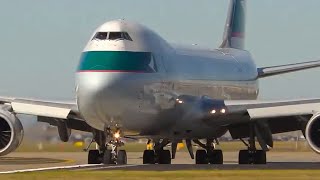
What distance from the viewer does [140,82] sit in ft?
106

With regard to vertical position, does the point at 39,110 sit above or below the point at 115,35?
below

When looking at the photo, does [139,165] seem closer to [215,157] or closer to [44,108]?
[44,108]

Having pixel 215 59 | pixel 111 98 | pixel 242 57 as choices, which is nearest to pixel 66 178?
pixel 111 98

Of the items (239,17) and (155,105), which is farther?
(239,17)

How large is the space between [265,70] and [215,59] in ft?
19.1

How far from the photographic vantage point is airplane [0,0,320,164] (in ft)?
104

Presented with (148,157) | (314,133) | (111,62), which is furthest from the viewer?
(148,157)

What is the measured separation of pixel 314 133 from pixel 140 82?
5747 millimetres

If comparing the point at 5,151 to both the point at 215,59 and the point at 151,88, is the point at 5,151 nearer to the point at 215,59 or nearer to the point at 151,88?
the point at 151,88

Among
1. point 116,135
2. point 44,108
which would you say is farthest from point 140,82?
point 44,108

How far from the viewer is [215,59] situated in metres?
42.8

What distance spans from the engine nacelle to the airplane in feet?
0.11

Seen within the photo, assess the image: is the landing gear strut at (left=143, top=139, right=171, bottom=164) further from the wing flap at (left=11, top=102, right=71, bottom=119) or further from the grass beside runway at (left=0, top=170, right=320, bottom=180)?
the grass beside runway at (left=0, top=170, right=320, bottom=180)

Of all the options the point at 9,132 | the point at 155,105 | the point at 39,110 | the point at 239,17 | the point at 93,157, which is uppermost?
the point at 239,17
